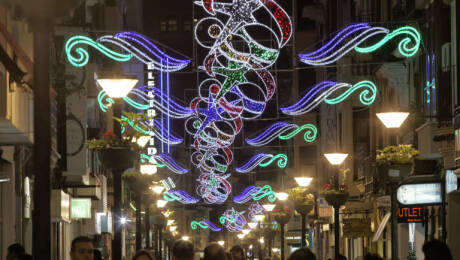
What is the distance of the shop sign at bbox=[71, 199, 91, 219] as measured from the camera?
3681cm

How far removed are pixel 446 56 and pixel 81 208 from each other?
539 inches

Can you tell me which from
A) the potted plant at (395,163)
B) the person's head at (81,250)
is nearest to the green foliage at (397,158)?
the potted plant at (395,163)

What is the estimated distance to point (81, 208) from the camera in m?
37.1

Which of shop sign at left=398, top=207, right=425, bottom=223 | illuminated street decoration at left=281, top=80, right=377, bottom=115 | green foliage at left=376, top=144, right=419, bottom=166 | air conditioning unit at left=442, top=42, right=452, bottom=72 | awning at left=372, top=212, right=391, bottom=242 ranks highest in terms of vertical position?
air conditioning unit at left=442, top=42, right=452, bottom=72

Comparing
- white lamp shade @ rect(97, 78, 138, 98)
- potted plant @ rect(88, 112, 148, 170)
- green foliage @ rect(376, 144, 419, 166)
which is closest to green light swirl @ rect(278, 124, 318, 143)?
green foliage @ rect(376, 144, 419, 166)

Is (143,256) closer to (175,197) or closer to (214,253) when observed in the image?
(214,253)

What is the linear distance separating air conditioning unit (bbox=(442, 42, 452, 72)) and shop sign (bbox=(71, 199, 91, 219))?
13.3m

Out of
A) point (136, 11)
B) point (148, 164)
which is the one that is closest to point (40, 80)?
point (148, 164)

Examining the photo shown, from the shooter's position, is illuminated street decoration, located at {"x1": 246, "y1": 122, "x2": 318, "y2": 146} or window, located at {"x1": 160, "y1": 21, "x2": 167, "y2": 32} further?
window, located at {"x1": 160, "y1": 21, "x2": 167, "y2": 32}

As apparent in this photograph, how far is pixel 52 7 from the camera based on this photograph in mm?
11086

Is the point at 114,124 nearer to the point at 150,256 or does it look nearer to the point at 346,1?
the point at 346,1

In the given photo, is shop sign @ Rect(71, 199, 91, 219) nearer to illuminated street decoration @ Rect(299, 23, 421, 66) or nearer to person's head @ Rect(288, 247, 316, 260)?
illuminated street decoration @ Rect(299, 23, 421, 66)

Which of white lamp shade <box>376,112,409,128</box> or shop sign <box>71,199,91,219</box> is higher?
white lamp shade <box>376,112,409,128</box>

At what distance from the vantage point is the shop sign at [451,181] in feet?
95.1
